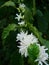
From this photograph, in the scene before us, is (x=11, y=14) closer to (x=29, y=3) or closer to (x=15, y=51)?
(x=29, y=3)

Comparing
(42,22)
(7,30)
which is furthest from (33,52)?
(42,22)

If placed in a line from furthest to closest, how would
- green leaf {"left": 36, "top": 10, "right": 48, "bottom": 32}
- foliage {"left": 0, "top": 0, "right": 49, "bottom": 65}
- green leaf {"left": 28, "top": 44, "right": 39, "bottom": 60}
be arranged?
green leaf {"left": 36, "top": 10, "right": 48, "bottom": 32}, foliage {"left": 0, "top": 0, "right": 49, "bottom": 65}, green leaf {"left": 28, "top": 44, "right": 39, "bottom": 60}

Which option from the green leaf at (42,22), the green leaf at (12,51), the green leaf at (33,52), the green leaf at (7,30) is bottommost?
the green leaf at (12,51)

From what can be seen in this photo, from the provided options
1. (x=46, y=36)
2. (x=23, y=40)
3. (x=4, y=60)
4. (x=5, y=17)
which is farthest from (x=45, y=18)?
(x=23, y=40)

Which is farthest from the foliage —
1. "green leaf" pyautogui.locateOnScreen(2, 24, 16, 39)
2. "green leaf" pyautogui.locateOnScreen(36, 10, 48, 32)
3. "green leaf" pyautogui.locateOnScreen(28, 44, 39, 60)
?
"green leaf" pyautogui.locateOnScreen(28, 44, 39, 60)

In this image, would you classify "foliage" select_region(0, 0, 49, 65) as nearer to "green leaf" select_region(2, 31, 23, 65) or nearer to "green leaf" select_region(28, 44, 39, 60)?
"green leaf" select_region(2, 31, 23, 65)

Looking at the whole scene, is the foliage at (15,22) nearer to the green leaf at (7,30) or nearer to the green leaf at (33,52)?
the green leaf at (7,30)

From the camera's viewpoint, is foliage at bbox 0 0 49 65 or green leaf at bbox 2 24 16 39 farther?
foliage at bbox 0 0 49 65

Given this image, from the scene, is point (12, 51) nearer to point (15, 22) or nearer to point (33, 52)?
point (15, 22)

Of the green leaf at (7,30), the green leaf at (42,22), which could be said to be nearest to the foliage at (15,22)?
the green leaf at (42,22)

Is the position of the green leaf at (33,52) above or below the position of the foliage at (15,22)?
above

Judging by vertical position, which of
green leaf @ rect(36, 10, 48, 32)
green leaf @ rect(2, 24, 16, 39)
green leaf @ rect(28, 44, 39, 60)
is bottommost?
green leaf @ rect(36, 10, 48, 32)
